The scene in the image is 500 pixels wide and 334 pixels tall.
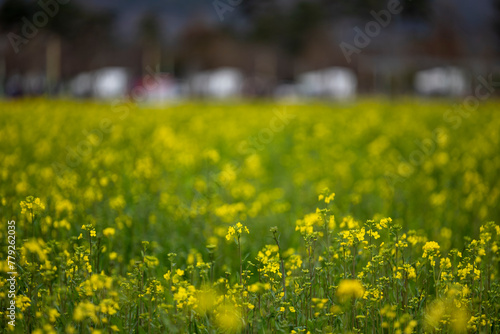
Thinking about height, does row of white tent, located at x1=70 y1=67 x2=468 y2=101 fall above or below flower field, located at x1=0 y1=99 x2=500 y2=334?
below

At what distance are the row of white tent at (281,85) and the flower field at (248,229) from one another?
1427 inches

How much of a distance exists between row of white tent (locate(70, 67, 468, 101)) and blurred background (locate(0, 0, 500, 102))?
17cm

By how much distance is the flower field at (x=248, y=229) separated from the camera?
10.3ft

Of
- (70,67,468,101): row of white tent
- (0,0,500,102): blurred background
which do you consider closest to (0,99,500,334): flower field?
(0,0,500,102): blurred background

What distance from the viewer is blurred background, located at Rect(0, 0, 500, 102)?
107ft

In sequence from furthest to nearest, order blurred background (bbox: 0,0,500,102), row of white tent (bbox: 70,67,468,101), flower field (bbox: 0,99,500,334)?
row of white tent (bbox: 70,67,468,101) → blurred background (bbox: 0,0,500,102) → flower field (bbox: 0,99,500,334)

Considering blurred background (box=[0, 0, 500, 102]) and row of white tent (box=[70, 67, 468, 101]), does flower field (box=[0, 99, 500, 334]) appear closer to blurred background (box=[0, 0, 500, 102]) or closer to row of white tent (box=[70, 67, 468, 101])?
blurred background (box=[0, 0, 500, 102])

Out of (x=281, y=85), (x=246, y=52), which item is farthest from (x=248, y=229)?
(x=246, y=52)

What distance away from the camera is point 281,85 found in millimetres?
62719

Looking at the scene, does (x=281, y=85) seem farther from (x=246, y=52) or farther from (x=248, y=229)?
(x=248, y=229)

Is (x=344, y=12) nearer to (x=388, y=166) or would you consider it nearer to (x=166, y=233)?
(x=388, y=166)

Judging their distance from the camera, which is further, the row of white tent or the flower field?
the row of white tent

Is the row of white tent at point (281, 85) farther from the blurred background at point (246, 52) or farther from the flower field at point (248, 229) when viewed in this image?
the flower field at point (248, 229)

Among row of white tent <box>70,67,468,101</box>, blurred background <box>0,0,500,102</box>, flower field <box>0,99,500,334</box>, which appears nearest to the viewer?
flower field <box>0,99,500,334</box>
